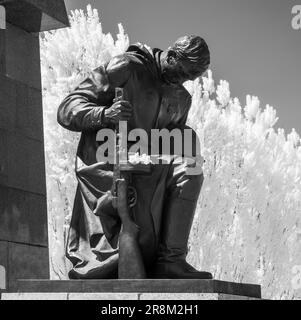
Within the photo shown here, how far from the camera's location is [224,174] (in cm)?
2397

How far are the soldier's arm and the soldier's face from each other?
360 millimetres

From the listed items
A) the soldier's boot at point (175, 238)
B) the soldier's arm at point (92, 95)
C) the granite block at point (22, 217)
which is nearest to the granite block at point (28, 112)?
the granite block at point (22, 217)

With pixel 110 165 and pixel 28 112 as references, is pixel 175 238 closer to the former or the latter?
pixel 110 165

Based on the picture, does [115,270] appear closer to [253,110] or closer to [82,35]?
[82,35]

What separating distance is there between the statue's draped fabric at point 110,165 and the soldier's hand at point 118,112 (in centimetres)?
9

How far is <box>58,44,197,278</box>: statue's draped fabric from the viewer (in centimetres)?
605

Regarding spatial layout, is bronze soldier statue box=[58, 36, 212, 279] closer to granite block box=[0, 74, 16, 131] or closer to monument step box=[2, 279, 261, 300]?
monument step box=[2, 279, 261, 300]

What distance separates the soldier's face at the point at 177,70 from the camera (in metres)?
6.43

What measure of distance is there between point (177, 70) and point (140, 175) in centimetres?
105

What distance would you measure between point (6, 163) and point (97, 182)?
80.7 inches

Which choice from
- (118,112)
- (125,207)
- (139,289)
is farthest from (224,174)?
(139,289)

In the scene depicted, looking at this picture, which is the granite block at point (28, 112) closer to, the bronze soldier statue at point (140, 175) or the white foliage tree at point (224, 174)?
the bronze soldier statue at point (140, 175)

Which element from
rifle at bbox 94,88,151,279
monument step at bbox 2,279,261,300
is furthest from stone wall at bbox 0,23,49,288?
rifle at bbox 94,88,151,279

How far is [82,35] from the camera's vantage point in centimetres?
2194
